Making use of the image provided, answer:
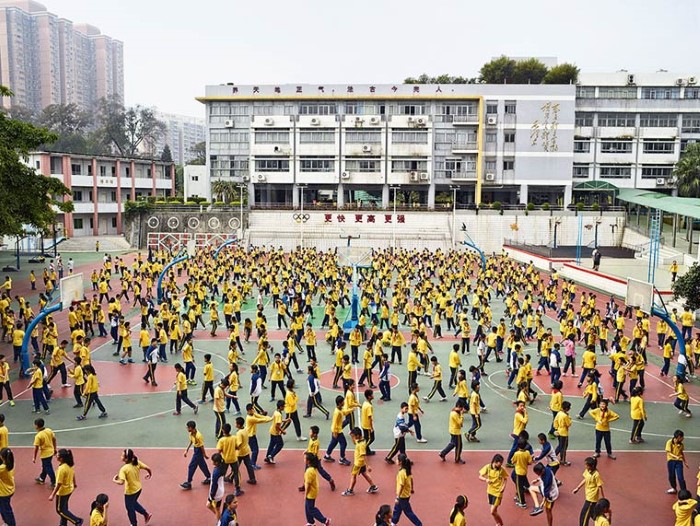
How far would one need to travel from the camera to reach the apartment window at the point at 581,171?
171ft

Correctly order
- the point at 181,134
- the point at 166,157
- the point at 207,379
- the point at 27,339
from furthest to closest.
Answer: the point at 181,134, the point at 166,157, the point at 27,339, the point at 207,379

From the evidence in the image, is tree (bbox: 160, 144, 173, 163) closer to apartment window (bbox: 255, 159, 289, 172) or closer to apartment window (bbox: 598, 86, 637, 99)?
apartment window (bbox: 255, 159, 289, 172)

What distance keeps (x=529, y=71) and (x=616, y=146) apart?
12.2m

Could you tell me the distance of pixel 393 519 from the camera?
24.8 feet

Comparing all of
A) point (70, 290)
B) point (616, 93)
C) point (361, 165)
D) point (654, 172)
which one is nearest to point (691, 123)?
point (654, 172)

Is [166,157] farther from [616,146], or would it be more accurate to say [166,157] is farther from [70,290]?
[70,290]

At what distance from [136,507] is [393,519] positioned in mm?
3270

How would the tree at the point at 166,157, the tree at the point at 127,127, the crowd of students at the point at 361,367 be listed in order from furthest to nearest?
1. the tree at the point at 127,127
2. the tree at the point at 166,157
3. the crowd of students at the point at 361,367

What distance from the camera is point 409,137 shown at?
50719mm

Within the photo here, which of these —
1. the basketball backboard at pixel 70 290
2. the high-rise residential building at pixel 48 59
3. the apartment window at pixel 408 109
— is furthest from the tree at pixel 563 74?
the high-rise residential building at pixel 48 59

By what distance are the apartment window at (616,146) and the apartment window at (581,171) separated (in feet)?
6.31

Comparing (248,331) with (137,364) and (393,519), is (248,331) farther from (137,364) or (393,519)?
(393,519)

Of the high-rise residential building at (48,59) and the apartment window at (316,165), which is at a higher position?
the high-rise residential building at (48,59)

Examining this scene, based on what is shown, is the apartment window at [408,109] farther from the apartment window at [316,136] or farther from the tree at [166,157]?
the tree at [166,157]
